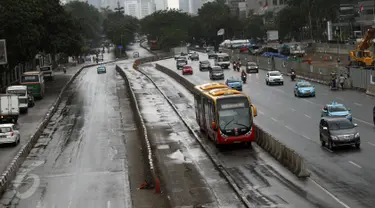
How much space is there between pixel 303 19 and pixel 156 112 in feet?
387

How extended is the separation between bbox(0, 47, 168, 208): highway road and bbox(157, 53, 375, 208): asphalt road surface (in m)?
7.21

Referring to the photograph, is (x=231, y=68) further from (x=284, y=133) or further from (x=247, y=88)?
(x=284, y=133)

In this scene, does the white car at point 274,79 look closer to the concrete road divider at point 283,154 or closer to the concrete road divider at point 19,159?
the concrete road divider at point 19,159

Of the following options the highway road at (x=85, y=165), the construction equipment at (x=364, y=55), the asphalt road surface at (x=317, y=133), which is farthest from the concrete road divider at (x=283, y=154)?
the construction equipment at (x=364, y=55)

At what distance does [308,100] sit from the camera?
184 ft

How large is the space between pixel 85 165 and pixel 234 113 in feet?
28.8

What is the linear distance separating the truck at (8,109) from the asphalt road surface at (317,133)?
2049 centimetres

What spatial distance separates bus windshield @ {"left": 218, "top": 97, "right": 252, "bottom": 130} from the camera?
3484 cm

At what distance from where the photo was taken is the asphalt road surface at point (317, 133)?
25.4 metres

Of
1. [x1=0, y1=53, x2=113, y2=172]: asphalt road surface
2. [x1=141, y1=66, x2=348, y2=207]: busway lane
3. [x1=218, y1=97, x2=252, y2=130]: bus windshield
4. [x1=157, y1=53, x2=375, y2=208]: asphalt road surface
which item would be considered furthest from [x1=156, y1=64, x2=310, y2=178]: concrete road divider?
[x1=0, y1=53, x2=113, y2=172]: asphalt road surface

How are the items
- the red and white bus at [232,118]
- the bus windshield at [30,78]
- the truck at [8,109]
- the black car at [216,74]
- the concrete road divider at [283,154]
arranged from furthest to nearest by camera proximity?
the black car at [216,74], the bus windshield at [30,78], the truck at [8,109], the red and white bus at [232,118], the concrete road divider at [283,154]

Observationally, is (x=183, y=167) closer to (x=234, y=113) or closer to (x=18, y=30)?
(x=234, y=113)

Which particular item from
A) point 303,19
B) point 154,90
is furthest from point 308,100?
point 303,19

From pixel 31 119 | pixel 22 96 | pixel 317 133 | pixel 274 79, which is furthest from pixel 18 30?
pixel 317 133
